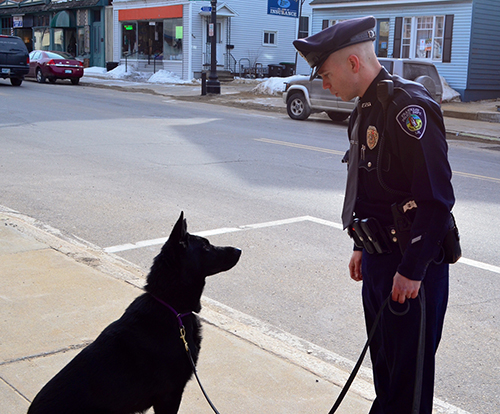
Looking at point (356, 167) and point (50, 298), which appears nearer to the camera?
point (356, 167)

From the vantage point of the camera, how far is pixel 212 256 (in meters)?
2.98

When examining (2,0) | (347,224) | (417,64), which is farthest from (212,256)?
(2,0)

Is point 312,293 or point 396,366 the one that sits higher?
point 396,366

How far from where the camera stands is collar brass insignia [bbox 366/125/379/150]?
2.53 metres

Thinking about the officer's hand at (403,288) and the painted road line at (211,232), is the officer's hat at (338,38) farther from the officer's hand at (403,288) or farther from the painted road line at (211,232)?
the painted road line at (211,232)

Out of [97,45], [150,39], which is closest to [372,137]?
[150,39]

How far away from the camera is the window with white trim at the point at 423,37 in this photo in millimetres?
25031

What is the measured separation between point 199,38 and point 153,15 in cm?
381

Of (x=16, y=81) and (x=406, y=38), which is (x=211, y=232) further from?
(x=16, y=81)

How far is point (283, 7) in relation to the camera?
33.2m

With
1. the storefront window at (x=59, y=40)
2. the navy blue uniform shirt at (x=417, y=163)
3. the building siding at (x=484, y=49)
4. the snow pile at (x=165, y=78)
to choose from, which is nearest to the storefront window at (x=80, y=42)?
the storefront window at (x=59, y=40)

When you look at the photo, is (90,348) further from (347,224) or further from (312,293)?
(312,293)

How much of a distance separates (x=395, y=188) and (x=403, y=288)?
40 centimetres

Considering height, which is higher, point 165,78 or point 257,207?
point 165,78
